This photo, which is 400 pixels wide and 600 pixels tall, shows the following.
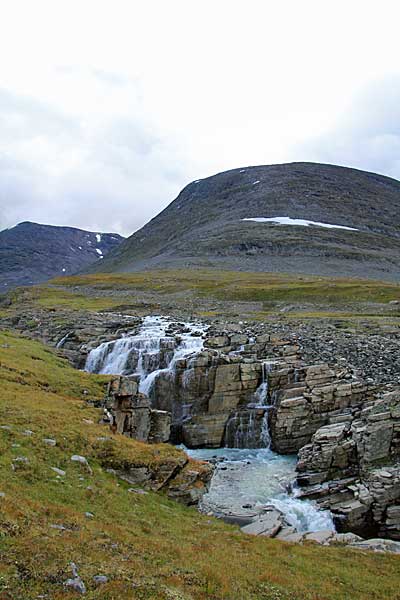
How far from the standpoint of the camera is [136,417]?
28.7m

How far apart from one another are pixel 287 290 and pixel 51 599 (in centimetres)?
8537

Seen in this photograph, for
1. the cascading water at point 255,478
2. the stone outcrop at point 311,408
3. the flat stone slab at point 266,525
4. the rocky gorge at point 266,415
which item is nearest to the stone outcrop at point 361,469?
the rocky gorge at point 266,415

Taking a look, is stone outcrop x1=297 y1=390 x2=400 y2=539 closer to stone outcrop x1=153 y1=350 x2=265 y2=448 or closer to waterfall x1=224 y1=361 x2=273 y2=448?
waterfall x1=224 y1=361 x2=273 y2=448

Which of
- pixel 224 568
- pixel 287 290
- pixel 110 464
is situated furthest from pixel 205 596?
pixel 287 290

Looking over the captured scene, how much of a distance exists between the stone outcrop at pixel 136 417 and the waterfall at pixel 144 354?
1200 cm

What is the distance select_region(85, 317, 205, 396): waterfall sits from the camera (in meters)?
43.2

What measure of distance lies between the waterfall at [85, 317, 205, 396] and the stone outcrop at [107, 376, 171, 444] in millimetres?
12001

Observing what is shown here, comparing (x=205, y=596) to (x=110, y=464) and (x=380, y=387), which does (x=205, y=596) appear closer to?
(x=110, y=464)

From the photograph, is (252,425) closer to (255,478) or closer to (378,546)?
(255,478)

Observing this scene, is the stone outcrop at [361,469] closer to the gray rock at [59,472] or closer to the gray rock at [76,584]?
the gray rock at [59,472]

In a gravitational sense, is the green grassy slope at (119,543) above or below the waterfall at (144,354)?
below

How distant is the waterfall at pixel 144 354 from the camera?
43.2 m

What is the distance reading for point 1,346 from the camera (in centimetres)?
3888

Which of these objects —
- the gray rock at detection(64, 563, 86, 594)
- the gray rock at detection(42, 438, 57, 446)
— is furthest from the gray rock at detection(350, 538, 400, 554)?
the gray rock at detection(64, 563, 86, 594)
